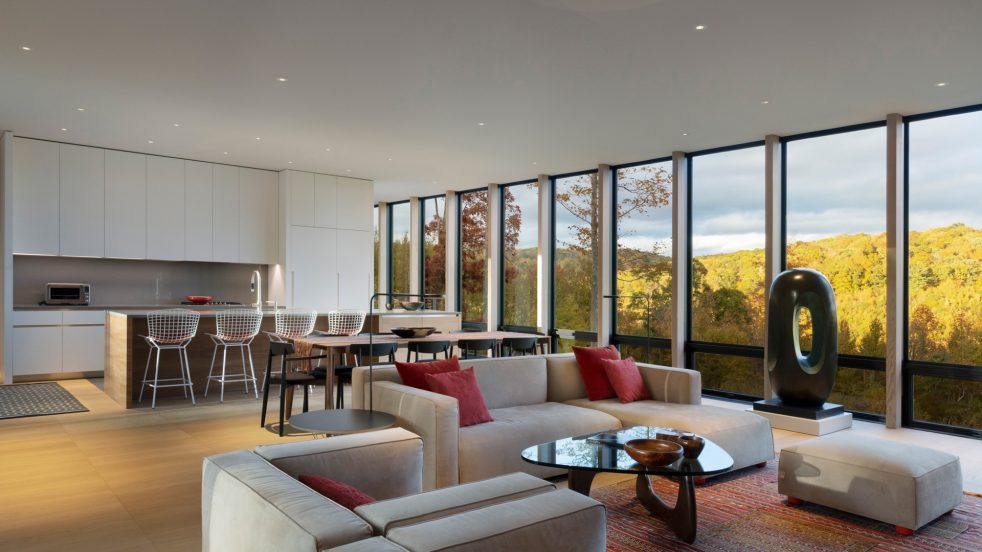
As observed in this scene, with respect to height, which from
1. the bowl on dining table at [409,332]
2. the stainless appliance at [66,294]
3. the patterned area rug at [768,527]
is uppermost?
the stainless appliance at [66,294]

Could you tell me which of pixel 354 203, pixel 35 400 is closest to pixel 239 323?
pixel 35 400

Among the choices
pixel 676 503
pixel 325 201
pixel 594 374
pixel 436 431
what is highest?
pixel 325 201

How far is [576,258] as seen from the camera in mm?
9703

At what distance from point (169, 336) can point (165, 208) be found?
2.96 meters

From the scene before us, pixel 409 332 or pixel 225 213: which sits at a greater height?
pixel 225 213

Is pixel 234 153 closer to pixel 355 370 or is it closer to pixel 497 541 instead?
pixel 355 370

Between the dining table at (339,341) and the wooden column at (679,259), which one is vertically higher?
the wooden column at (679,259)

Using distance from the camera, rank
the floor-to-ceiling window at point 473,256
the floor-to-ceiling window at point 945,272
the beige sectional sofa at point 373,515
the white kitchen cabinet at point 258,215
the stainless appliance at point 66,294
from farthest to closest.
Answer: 1. the floor-to-ceiling window at point 473,256
2. the white kitchen cabinet at point 258,215
3. the stainless appliance at point 66,294
4. the floor-to-ceiling window at point 945,272
5. the beige sectional sofa at point 373,515

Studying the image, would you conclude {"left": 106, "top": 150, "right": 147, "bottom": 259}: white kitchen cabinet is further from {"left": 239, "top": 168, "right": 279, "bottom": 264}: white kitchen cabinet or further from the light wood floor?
the light wood floor

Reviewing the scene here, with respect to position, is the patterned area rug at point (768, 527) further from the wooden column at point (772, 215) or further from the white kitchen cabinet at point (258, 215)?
the white kitchen cabinet at point (258, 215)

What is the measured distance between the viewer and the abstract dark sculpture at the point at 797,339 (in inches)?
232

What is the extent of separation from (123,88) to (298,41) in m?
2.25

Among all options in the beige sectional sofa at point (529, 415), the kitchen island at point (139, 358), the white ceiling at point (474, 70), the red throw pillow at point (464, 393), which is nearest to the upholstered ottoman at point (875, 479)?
the beige sectional sofa at point (529, 415)

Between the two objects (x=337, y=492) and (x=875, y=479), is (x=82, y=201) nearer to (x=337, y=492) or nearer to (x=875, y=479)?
(x=337, y=492)
